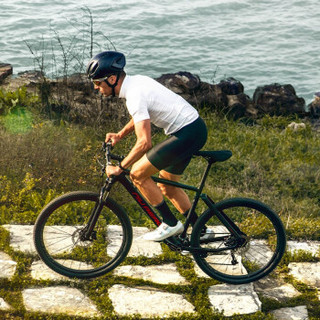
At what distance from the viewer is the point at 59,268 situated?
5.70m

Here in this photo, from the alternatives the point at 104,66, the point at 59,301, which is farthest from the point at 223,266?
the point at 104,66

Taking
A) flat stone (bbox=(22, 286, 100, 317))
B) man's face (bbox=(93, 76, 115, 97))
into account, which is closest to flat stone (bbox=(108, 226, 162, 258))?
flat stone (bbox=(22, 286, 100, 317))

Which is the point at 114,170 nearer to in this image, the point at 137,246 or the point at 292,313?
the point at 137,246

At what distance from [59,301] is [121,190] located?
2909mm

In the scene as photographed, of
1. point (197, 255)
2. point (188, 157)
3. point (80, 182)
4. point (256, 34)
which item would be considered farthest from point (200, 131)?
point (256, 34)

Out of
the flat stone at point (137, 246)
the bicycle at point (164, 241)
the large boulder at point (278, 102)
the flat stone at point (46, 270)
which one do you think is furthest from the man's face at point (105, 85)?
the large boulder at point (278, 102)

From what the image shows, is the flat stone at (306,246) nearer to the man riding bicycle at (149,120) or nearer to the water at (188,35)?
the man riding bicycle at (149,120)

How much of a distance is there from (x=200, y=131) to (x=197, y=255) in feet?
4.22

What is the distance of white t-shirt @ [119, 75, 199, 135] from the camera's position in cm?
518

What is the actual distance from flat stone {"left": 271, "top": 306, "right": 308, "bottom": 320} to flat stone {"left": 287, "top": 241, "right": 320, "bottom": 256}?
108 cm

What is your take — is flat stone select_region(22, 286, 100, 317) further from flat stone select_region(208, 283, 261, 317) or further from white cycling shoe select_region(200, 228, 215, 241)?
white cycling shoe select_region(200, 228, 215, 241)

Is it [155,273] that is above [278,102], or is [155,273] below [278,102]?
above

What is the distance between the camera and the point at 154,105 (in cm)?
535

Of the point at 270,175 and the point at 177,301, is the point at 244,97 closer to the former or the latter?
the point at 270,175
